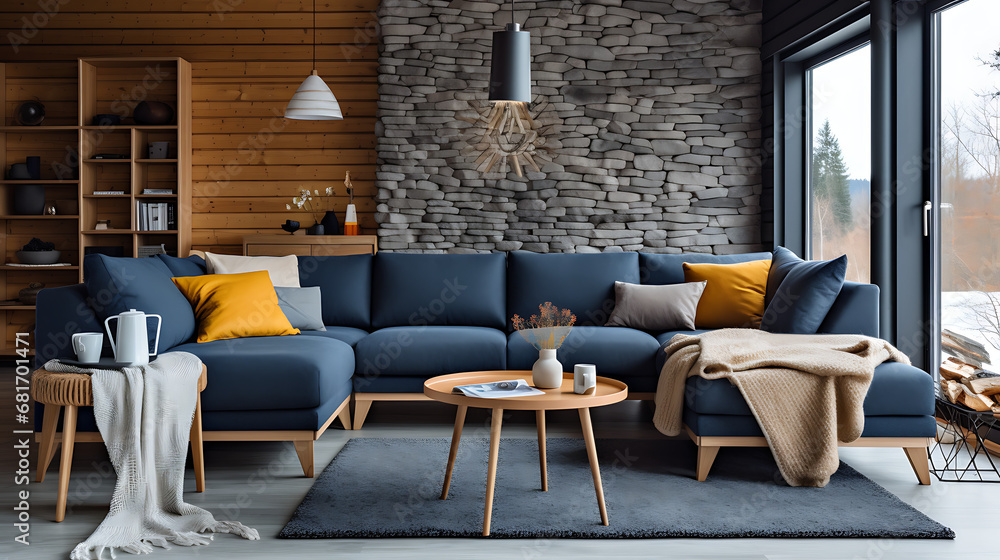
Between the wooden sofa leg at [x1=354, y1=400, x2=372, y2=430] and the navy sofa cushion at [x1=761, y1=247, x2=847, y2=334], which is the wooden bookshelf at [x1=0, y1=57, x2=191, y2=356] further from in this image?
the navy sofa cushion at [x1=761, y1=247, x2=847, y2=334]

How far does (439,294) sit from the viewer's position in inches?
160

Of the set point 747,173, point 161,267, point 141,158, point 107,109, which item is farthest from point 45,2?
point 747,173

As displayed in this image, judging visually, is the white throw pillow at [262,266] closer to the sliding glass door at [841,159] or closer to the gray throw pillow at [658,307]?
the gray throw pillow at [658,307]

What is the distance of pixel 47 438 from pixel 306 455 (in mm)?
905

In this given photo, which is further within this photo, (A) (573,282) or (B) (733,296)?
(A) (573,282)

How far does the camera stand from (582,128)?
5.23 meters

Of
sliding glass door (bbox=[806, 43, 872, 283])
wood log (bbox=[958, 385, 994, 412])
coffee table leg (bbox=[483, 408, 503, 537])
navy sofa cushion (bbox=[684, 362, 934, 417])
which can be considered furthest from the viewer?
sliding glass door (bbox=[806, 43, 872, 283])

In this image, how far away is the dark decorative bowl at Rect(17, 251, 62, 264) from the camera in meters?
5.39

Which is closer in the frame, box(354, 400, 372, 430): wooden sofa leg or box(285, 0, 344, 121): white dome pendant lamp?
box(354, 400, 372, 430): wooden sofa leg

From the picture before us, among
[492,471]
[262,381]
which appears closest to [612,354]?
[492,471]

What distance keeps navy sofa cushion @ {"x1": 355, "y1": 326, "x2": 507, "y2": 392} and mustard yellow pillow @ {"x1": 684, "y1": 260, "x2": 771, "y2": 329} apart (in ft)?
3.72

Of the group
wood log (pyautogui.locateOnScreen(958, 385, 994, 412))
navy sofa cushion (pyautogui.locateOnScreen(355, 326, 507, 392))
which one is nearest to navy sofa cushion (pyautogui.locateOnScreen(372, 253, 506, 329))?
navy sofa cushion (pyautogui.locateOnScreen(355, 326, 507, 392))

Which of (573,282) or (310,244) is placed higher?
(310,244)

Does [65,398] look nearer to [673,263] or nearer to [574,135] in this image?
[673,263]
